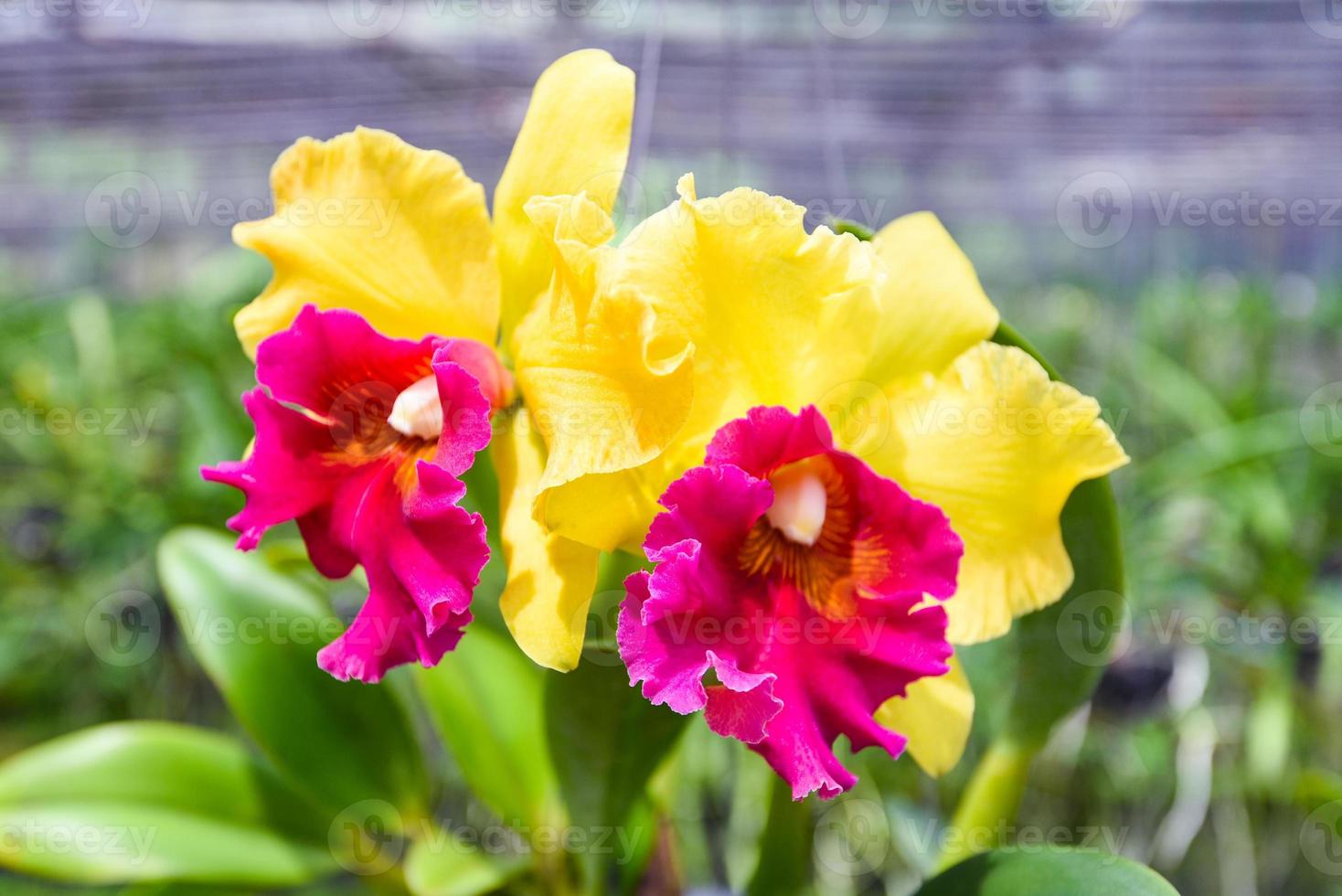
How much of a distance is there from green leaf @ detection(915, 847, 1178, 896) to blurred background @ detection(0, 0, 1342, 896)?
730 mm

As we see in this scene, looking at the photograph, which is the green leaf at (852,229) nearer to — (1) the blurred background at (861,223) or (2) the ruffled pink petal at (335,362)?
(2) the ruffled pink petal at (335,362)

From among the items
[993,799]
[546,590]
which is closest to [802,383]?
[546,590]

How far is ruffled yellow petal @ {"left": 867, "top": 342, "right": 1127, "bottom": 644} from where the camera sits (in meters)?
0.52

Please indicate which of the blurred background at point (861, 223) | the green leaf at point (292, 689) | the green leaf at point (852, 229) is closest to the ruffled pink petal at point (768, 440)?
the green leaf at point (852, 229)

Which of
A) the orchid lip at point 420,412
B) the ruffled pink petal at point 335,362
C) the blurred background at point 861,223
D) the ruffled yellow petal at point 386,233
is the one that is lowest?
the blurred background at point 861,223

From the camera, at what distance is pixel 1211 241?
12.5ft

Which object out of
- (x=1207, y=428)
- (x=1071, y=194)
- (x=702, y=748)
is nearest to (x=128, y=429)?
(x=702, y=748)

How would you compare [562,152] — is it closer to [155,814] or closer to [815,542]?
[815,542]

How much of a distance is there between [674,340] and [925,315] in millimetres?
180

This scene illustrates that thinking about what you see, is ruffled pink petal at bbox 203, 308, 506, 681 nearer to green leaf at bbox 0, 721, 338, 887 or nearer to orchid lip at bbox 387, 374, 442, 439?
orchid lip at bbox 387, 374, 442, 439

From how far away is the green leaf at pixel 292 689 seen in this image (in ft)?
2.75

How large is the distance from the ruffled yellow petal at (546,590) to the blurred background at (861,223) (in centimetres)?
92

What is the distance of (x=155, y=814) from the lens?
2.72 ft

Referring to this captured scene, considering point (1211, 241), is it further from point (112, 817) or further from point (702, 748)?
point (112, 817)
